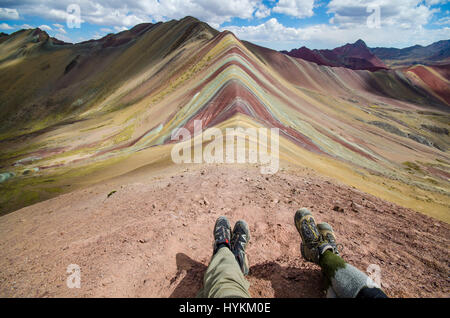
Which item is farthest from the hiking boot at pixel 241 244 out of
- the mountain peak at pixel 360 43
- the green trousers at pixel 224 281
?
the mountain peak at pixel 360 43

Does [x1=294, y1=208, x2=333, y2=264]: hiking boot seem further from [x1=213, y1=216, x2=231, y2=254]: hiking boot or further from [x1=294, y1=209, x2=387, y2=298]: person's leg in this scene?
[x1=213, y1=216, x2=231, y2=254]: hiking boot

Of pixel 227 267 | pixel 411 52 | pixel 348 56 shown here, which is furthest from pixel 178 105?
pixel 411 52

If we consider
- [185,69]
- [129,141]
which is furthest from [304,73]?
[129,141]

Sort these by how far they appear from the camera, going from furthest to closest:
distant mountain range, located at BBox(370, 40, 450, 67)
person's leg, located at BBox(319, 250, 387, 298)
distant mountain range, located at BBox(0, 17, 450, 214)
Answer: distant mountain range, located at BBox(370, 40, 450, 67) → distant mountain range, located at BBox(0, 17, 450, 214) → person's leg, located at BBox(319, 250, 387, 298)

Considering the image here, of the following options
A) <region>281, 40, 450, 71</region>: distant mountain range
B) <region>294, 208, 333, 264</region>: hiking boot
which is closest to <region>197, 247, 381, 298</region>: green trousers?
<region>294, 208, 333, 264</region>: hiking boot

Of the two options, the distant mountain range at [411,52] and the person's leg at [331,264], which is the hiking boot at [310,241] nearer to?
the person's leg at [331,264]

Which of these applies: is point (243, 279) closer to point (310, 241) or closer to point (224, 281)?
point (224, 281)

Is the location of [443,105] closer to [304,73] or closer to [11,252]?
[304,73]
